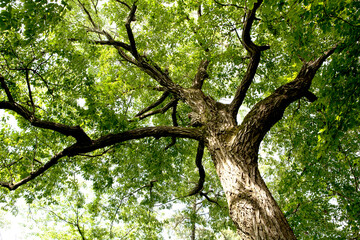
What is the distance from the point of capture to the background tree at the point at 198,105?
3037 millimetres

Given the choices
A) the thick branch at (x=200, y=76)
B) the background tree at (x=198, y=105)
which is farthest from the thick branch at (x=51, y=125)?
the thick branch at (x=200, y=76)

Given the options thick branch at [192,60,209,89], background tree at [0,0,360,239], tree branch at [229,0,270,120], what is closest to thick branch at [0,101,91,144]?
background tree at [0,0,360,239]

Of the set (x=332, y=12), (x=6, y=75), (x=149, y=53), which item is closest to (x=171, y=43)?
(x=149, y=53)

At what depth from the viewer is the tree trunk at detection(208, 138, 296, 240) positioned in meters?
2.69

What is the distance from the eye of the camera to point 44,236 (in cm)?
1326

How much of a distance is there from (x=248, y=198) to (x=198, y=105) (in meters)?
2.96

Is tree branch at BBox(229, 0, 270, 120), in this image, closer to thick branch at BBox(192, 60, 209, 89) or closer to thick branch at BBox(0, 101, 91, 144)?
thick branch at BBox(192, 60, 209, 89)

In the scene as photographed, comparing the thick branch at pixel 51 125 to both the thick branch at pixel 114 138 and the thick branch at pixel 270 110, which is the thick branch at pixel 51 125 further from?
the thick branch at pixel 270 110

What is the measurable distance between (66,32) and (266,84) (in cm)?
650

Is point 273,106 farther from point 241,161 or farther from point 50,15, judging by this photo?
point 50,15

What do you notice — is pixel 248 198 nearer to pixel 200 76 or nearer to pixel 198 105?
pixel 198 105

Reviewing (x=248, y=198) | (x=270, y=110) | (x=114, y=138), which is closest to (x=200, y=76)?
(x=270, y=110)

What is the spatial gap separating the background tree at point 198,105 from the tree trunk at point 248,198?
2 cm

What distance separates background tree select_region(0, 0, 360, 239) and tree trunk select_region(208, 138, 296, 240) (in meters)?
0.02
